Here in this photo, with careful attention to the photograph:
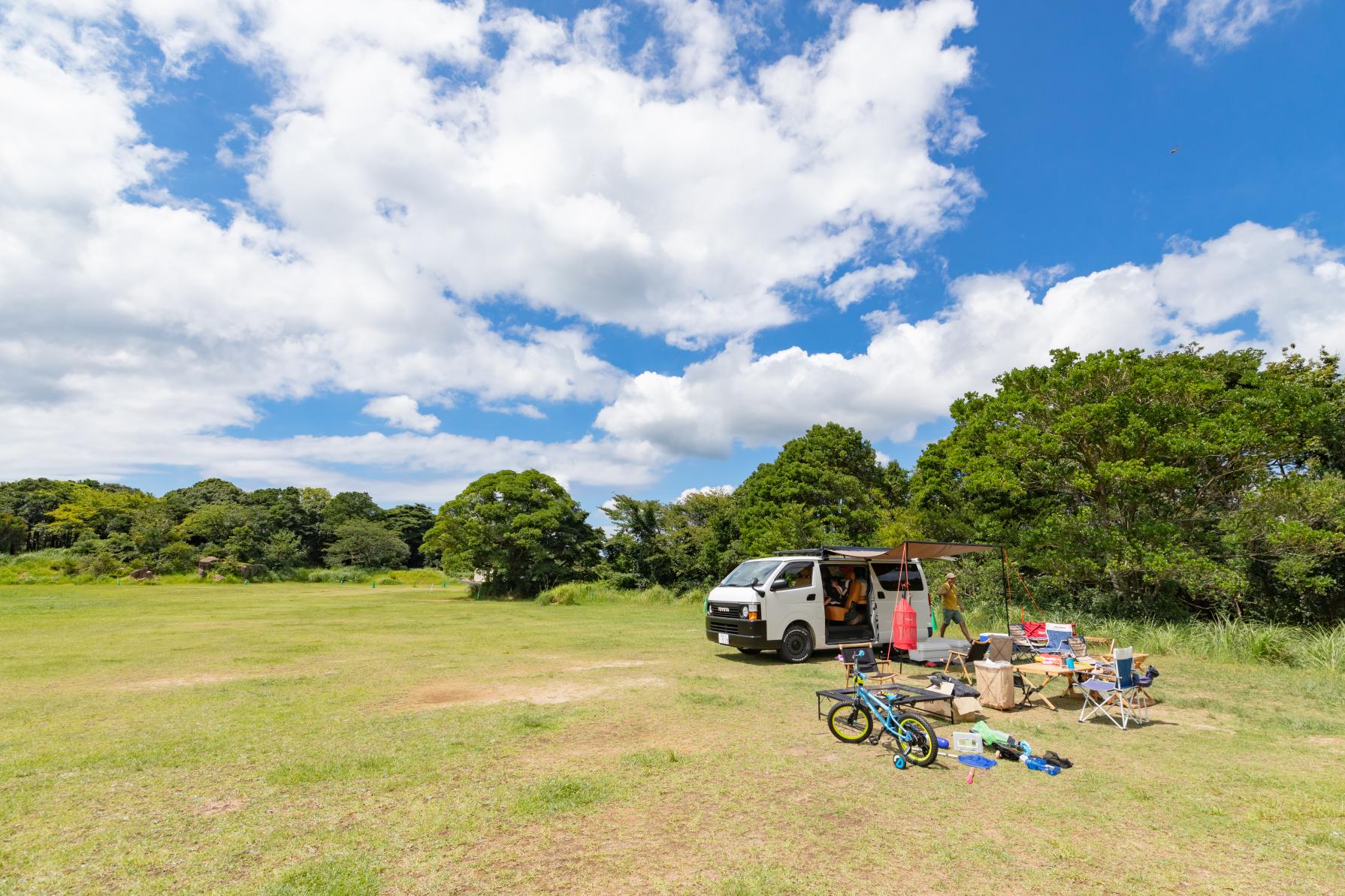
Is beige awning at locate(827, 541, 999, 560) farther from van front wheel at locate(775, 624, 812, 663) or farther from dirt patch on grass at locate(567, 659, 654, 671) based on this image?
dirt patch on grass at locate(567, 659, 654, 671)

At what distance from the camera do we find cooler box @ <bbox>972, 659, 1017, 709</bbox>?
25.7ft

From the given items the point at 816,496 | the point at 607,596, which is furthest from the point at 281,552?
the point at 816,496

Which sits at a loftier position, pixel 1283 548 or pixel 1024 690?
pixel 1283 548

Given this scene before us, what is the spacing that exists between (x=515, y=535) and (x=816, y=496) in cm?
1514

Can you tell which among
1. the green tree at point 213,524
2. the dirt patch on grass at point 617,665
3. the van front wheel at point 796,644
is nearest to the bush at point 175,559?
the green tree at point 213,524

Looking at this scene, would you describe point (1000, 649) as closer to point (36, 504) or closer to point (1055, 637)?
point (1055, 637)

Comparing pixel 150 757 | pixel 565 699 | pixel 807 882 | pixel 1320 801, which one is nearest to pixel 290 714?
pixel 150 757

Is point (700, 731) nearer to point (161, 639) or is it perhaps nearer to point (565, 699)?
point (565, 699)

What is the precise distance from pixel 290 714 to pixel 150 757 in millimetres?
1798

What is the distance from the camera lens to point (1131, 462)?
13.6 metres

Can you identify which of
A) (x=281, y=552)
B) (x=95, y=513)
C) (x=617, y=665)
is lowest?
(x=617, y=665)

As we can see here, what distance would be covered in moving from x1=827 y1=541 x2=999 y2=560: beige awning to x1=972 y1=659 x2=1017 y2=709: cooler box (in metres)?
2.77

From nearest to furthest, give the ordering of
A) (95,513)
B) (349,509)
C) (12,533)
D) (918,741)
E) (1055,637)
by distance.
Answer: (918,741)
(1055,637)
(12,533)
(95,513)
(349,509)

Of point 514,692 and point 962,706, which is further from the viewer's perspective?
point 514,692
